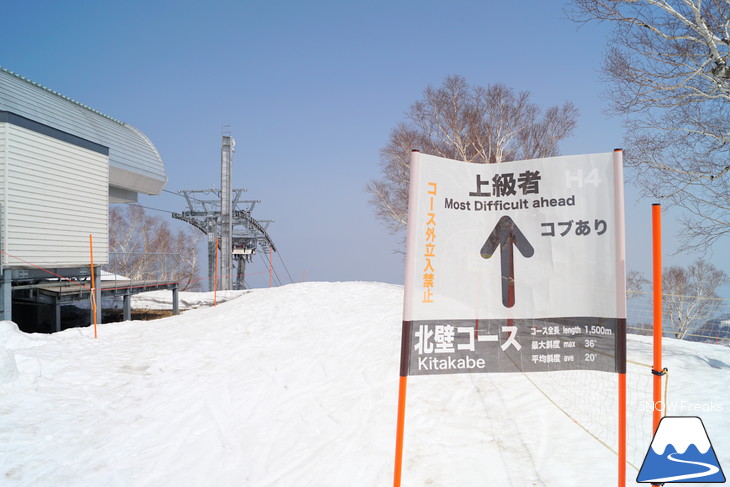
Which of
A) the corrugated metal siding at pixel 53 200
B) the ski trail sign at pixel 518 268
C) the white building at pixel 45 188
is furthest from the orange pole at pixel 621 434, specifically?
the corrugated metal siding at pixel 53 200

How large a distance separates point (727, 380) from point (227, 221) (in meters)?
22.7

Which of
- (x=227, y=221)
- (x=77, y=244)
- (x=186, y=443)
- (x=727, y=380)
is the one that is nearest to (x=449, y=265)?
(x=186, y=443)

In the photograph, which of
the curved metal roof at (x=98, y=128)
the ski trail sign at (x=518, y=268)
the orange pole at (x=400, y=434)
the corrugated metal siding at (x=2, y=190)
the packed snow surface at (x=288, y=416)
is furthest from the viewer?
the curved metal roof at (x=98, y=128)

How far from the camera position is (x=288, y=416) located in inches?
235

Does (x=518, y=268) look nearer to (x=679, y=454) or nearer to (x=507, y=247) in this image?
(x=507, y=247)

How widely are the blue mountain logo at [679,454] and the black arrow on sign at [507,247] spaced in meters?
1.20

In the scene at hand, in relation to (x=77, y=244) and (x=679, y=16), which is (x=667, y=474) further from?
(x=77, y=244)

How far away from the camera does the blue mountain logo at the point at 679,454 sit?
2.67 metres

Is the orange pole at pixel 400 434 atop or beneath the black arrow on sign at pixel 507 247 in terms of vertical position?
beneath

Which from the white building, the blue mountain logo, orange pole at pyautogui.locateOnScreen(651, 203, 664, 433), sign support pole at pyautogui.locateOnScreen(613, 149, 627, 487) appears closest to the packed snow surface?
sign support pole at pyautogui.locateOnScreen(613, 149, 627, 487)

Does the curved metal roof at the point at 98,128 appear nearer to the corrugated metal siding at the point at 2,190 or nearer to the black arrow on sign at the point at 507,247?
the corrugated metal siding at the point at 2,190

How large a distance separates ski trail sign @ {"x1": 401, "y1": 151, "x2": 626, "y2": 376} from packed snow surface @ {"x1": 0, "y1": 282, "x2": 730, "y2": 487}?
4.74 feet

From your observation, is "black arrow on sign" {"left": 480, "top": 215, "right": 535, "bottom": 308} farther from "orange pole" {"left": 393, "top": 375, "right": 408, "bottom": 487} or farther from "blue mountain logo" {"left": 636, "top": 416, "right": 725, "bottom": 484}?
"blue mountain logo" {"left": 636, "top": 416, "right": 725, "bottom": 484}

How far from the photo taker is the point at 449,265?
340 centimetres
